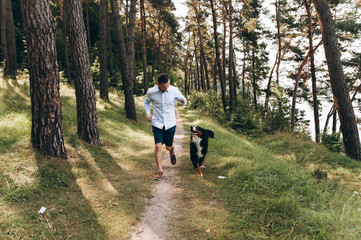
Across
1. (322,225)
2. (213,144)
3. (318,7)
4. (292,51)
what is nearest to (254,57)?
(292,51)

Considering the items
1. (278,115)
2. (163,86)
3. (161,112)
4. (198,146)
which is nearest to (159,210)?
(198,146)

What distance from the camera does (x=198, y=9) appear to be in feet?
77.4

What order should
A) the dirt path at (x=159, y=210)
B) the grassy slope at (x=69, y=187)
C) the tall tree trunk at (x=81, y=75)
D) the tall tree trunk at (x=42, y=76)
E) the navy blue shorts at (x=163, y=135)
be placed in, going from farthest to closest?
the tall tree trunk at (x=81, y=75) < the navy blue shorts at (x=163, y=135) < the tall tree trunk at (x=42, y=76) < the dirt path at (x=159, y=210) < the grassy slope at (x=69, y=187)

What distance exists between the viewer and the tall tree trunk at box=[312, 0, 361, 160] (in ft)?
26.8

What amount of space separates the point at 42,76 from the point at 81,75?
1909 mm

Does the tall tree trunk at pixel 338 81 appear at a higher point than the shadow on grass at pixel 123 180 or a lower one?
higher

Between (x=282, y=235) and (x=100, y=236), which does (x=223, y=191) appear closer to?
(x=282, y=235)

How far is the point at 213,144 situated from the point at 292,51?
19314 millimetres

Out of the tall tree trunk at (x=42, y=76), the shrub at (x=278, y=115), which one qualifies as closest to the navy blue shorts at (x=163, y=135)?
the tall tree trunk at (x=42, y=76)

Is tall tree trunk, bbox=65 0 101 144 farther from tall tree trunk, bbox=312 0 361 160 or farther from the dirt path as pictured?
tall tree trunk, bbox=312 0 361 160

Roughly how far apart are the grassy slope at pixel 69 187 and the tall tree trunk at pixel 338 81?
24.7 feet

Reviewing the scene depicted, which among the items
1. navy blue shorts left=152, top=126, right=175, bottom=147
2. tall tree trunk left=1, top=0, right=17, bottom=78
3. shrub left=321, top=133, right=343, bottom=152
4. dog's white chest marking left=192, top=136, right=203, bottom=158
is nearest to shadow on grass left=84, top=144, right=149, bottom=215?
navy blue shorts left=152, top=126, right=175, bottom=147

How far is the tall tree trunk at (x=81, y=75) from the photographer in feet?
20.8

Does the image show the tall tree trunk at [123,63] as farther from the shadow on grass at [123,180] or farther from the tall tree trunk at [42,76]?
the tall tree trunk at [42,76]
